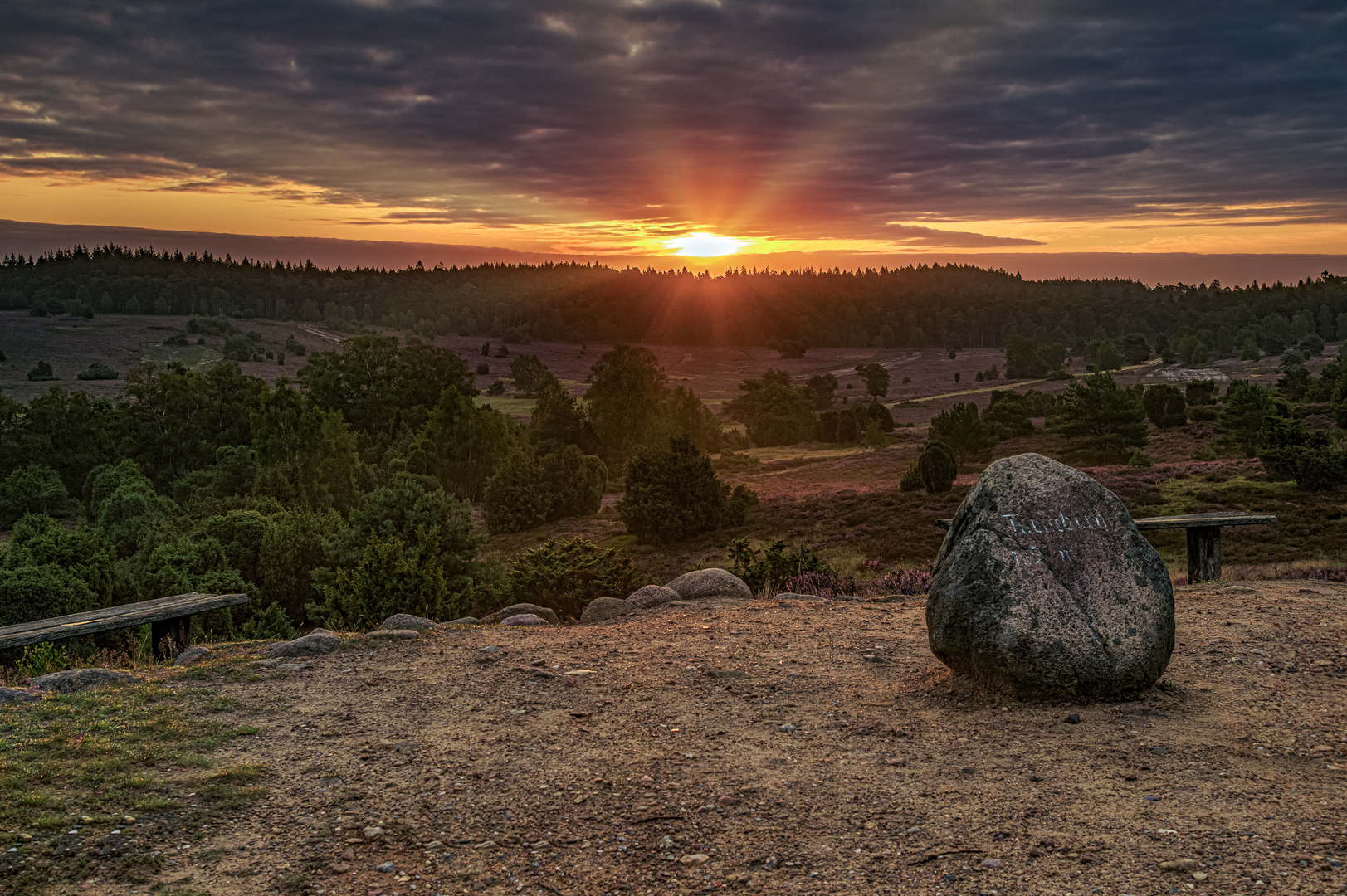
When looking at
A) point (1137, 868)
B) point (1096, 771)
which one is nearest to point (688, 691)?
point (1096, 771)

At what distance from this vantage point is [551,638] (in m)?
11.8

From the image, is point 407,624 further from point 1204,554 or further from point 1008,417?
point 1008,417

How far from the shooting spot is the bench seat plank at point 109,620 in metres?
10.5

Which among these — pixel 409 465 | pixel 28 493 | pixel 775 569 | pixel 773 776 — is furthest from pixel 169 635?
pixel 28 493

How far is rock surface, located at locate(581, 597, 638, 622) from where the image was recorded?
13883 mm

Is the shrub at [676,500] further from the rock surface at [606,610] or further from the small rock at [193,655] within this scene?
the small rock at [193,655]

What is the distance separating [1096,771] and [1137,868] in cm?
156

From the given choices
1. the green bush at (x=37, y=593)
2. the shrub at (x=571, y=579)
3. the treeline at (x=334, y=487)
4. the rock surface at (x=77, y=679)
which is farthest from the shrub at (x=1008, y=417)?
the rock surface at (x=77, y=679)

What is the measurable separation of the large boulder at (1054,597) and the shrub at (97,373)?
389 ft

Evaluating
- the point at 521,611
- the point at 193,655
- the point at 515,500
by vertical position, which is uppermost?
the point at 193,655

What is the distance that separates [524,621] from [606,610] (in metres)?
1.30

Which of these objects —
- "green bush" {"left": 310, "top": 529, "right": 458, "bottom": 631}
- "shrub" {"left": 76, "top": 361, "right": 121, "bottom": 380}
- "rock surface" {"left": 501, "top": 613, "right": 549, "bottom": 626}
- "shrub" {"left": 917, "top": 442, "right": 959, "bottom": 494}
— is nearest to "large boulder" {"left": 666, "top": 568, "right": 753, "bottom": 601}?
"rock surface" {"left": 501, "top": 613, "right": 549, "bottom": 626}

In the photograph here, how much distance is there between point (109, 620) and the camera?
11.1 m

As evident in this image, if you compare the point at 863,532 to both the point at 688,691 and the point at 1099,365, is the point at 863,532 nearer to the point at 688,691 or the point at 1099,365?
the point at 688,691
